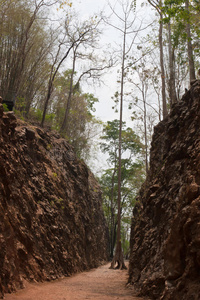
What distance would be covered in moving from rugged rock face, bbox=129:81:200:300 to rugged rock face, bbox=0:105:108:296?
3.18m

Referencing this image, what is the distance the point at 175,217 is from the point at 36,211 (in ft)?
21.4

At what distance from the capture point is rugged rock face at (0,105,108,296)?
7085 millimetres

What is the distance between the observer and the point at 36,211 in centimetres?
1011

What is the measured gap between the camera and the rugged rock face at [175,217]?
4219mm

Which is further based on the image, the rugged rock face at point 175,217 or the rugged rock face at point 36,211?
the rugged rock face at point 36,211

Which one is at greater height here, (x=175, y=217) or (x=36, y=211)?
(x=175, y=217)

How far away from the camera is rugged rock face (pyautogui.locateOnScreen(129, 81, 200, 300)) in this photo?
4.22m

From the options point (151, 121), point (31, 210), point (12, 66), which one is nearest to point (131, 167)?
point (151, 121)

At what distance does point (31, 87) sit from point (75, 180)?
628 centimetres

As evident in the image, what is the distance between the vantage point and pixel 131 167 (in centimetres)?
3125

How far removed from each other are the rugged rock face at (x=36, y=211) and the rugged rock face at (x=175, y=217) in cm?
318

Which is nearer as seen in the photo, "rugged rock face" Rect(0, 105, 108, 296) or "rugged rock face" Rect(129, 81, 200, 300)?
"rugged rock face" Rect(129, 81, 200, 300)

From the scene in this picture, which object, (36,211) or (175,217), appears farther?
(36,211)

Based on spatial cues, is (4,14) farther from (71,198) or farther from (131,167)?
(131,167)
